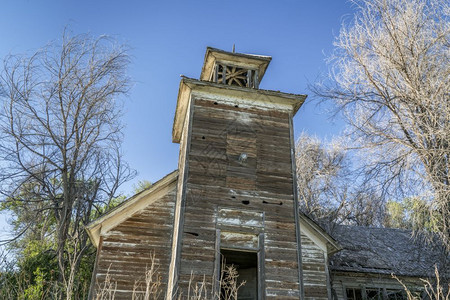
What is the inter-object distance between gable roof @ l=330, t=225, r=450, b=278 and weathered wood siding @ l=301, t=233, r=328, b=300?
2836 mm

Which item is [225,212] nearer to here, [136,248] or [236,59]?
[136,248]

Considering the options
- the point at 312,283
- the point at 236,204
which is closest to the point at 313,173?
the point at 312,283

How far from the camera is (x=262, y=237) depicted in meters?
10.2

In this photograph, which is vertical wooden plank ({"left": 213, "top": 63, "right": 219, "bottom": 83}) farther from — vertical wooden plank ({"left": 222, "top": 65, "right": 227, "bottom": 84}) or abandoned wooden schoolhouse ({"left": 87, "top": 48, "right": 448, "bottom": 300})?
vertical wooden plank ({"left": 222, "top": 65, "right": 227, "bottom": 84})

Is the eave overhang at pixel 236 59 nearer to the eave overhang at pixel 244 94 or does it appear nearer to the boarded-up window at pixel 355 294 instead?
the eave overhang at pixel 244 94

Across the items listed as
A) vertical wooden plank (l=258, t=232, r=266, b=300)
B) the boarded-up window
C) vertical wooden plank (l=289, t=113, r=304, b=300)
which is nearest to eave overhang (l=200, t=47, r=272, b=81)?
vertical wooden plank (l=289, t=113, r=304, b=300)

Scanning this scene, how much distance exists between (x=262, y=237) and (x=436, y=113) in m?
5.75

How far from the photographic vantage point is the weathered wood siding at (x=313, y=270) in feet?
38.2

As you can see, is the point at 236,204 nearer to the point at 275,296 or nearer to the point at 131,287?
the point at 275,296

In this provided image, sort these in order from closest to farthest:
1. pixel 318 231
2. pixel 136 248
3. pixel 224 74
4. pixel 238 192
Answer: pixel 238 192
pixel 136 248
pixel 318 231
pixel 224 74

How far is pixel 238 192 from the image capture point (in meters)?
10.7

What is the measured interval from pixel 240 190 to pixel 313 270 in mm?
3596

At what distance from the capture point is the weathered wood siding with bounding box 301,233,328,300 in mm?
11656

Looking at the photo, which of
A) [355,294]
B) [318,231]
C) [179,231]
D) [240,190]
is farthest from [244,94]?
[355,294]
